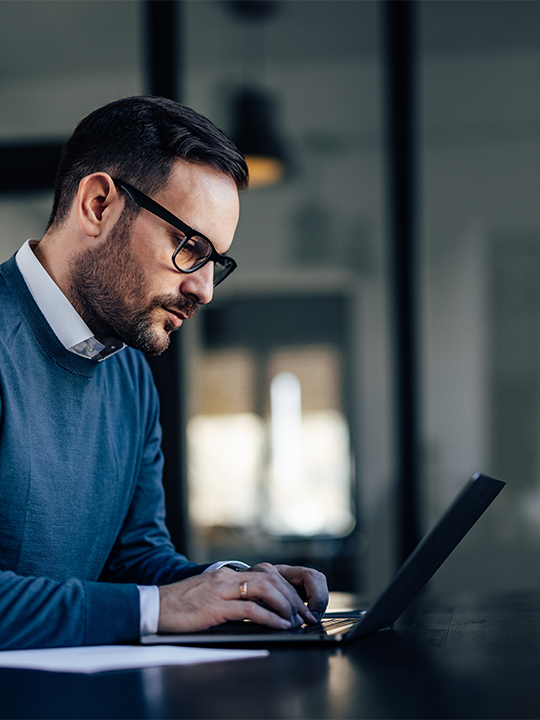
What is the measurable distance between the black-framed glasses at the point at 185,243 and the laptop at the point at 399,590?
2.09ft

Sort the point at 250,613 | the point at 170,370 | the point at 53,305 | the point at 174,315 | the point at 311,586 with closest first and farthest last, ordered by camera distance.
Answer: the point at 250,613 → the point at 311,586 → the point at 53,305 → the point at 174,315 → the point at 170,370

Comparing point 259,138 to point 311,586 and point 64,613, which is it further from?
point 64,613

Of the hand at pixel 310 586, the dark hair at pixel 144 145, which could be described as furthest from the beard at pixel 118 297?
the hand at pixel 310 586

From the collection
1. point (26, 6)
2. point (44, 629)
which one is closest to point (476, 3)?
point (26, 6)

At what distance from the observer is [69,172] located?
155 centimetres

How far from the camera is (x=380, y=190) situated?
422cm

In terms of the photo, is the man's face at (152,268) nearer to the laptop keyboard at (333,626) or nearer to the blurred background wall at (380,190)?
the laptop keyboard at (333,626)

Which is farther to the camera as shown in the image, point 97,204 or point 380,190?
point 380,190

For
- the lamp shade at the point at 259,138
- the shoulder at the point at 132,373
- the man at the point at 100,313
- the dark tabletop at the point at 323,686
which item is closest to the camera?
the dark tabletop at the point at 323,686

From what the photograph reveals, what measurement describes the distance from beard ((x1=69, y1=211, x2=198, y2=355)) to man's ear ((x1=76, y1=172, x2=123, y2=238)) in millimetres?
21

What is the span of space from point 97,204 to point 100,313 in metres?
0.19

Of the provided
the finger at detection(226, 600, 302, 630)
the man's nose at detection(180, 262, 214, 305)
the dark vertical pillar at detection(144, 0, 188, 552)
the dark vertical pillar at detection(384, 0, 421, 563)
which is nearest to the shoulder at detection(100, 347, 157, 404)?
the man's nose at detection(180, 262, 214, 305)

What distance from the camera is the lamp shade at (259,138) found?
154 inches

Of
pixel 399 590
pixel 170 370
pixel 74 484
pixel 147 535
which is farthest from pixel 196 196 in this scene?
pixel 170 370
